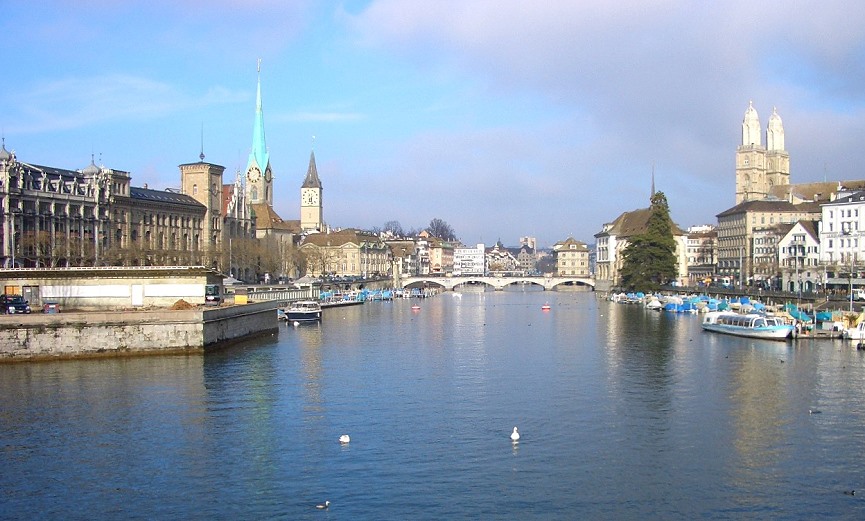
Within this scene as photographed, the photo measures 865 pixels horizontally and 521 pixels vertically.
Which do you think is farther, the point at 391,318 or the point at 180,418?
the point at 391,318

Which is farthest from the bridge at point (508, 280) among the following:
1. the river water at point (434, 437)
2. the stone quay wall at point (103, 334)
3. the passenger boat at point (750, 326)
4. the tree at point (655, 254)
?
the stone quay wall at point (103, 334)

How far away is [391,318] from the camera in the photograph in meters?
92.0

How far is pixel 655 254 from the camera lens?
132m

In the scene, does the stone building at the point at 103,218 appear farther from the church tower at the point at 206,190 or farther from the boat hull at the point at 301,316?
the boat hull at the point at 301,316

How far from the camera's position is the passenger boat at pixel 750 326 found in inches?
2475

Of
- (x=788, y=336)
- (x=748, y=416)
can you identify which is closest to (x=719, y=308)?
(x=788, y=336)

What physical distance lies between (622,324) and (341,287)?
69.5 meters

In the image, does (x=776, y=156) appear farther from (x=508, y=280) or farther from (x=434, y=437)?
(x=434, y=437)

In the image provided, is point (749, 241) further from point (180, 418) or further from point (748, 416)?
point (180, 418)

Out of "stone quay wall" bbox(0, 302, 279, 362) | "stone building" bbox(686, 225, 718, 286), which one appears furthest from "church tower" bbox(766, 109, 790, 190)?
"stone quay wall" bbox(0, 302, 279, 362)

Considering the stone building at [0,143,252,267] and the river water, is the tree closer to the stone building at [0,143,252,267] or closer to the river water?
the stone building at [0,143,252,267]

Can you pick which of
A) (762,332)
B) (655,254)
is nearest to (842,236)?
(655,254)

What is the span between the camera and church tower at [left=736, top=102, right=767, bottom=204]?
183750mm

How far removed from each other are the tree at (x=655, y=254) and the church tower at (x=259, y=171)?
221ft
